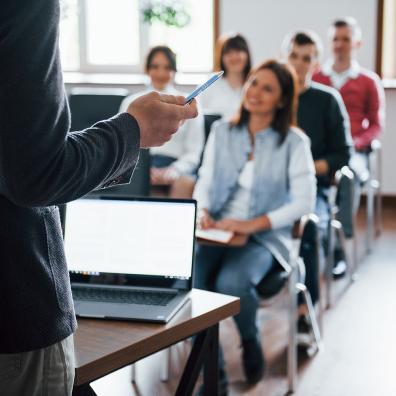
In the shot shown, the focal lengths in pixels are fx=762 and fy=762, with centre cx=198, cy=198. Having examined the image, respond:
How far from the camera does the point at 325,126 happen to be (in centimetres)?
398

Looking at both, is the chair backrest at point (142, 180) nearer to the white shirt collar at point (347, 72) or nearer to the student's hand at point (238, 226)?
the student's hand at point (238, 226)

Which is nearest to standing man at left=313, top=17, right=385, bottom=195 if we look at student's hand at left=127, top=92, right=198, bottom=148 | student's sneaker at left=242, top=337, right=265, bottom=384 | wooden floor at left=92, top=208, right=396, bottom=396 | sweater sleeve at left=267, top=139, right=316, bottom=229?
wooden floor at left=92, top=208, right=396, bottom=396

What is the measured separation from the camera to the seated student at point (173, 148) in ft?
13.2

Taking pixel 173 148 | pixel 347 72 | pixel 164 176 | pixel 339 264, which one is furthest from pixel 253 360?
pixel 347 72

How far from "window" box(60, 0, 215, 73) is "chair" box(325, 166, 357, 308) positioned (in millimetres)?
2867

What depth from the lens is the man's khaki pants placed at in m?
1.00

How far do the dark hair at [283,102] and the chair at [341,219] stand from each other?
2.70 ft

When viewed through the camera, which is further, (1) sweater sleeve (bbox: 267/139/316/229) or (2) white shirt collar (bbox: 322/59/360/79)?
(2) white shirt collar (bbox: 322/59/360/79)

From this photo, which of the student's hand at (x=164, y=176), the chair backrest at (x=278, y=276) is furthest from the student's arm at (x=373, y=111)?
the chair backrest at (x=278, y=276)

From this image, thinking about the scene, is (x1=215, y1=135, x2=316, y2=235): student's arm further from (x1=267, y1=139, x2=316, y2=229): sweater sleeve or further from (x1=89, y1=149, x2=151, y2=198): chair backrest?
(x1=89, y1=149, x2=151, y2=198): chair backrest

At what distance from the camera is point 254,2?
6332mm

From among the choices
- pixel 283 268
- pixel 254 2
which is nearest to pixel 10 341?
pixel 283 268

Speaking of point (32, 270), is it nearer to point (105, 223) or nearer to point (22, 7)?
point (22, 7)

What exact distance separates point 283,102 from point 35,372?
2.30m
